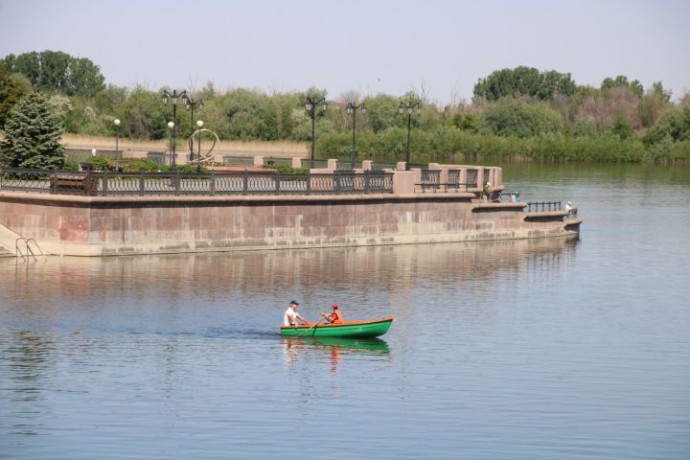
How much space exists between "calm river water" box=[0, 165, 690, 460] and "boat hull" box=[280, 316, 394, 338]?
0.38 meters

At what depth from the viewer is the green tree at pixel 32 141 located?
194 ft

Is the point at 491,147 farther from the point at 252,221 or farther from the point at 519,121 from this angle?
the point at 252,221

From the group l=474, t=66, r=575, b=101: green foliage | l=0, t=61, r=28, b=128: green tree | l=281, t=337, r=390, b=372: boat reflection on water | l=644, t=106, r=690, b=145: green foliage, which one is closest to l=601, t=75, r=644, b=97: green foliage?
l=474, t=66, r=575, b=101: green foliage

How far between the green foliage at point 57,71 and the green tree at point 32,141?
102 meters

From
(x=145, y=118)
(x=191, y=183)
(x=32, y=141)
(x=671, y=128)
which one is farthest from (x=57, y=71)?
(x=191, y=183)

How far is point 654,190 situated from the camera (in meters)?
95.4

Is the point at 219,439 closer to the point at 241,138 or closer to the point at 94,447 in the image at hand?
the point at 94,447

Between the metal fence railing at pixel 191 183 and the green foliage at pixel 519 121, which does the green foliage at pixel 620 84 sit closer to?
the green foliage at pixel 519 121

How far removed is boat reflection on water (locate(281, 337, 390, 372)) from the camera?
113ft

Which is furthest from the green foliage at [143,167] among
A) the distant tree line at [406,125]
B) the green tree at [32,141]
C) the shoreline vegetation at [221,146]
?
the distant tree line at [406,125]

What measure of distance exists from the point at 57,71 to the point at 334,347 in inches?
5367

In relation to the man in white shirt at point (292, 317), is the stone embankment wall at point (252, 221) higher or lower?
higher

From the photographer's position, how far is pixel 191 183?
50.8 meters

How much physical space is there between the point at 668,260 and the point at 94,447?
3584 centimetres
